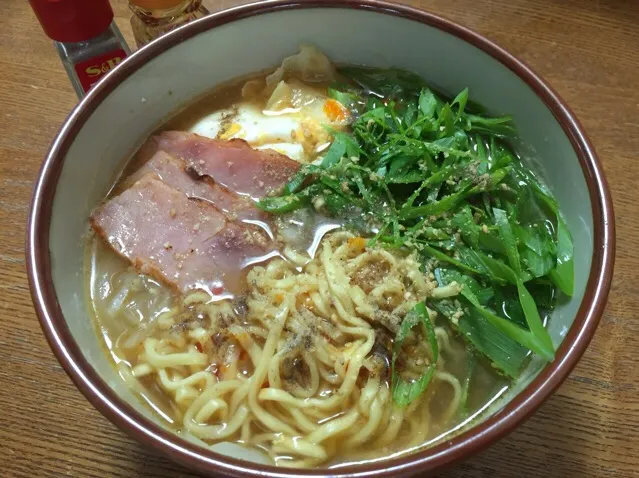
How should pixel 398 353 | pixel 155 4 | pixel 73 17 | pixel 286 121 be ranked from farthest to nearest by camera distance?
1. pixel 286 121
2. pixel 155 4
3. pixel 73 17
4. pixel 398 353

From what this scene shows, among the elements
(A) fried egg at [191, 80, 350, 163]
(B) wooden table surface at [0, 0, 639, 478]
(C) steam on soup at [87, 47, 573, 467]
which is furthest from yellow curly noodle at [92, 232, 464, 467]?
(A) fried egg at [191, 80, 350, 163]

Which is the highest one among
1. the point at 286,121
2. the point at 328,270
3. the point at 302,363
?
the point at 286,121

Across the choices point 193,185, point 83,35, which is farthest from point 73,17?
point 193,185

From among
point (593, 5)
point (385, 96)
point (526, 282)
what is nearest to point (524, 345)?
point (526, 282)

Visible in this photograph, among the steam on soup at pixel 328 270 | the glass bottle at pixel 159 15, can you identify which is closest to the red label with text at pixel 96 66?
the glass bottle at pixel 159 15

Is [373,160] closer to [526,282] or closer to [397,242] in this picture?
[397,242]

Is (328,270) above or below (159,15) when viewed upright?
below

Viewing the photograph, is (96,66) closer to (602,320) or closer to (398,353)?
(398,353)
